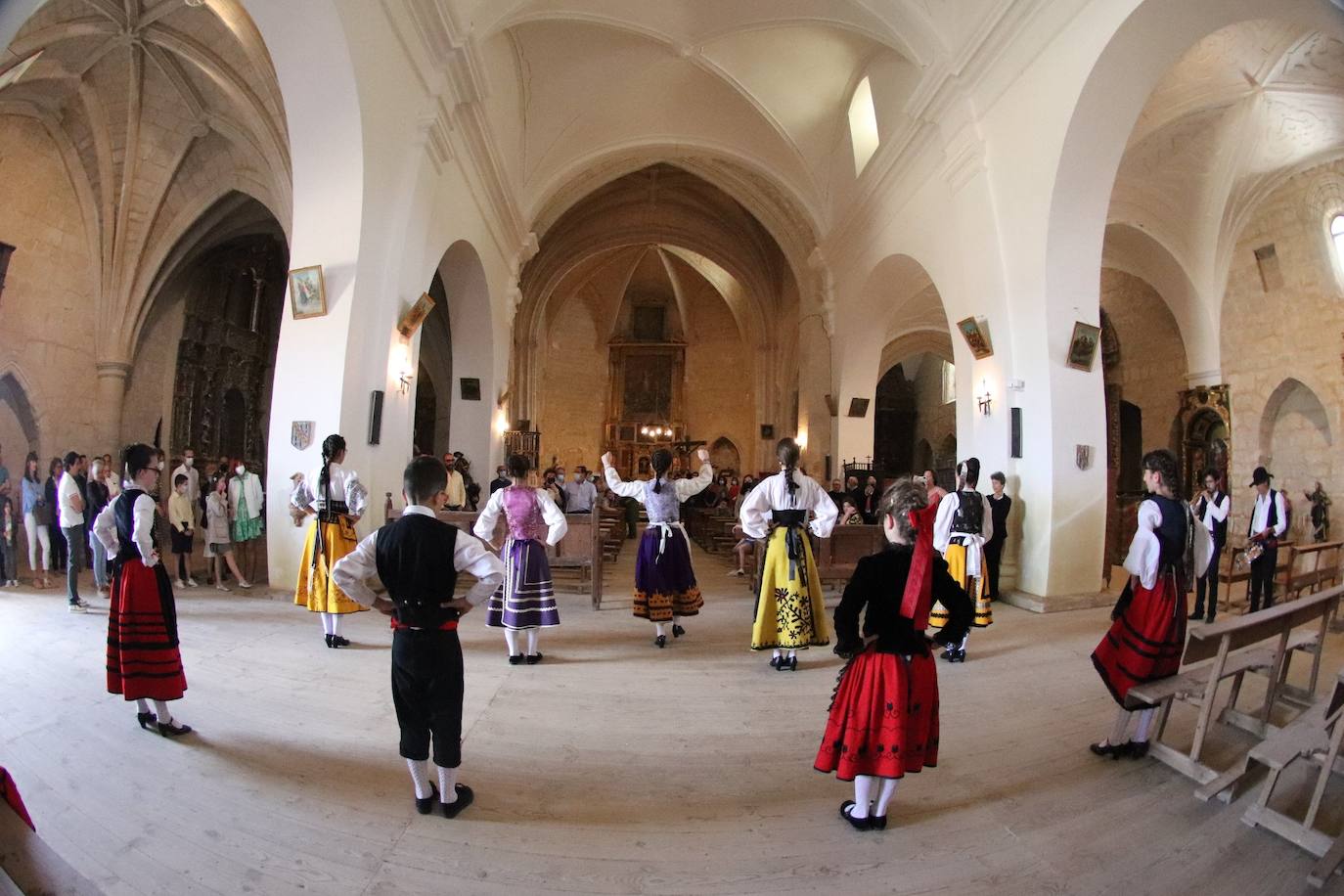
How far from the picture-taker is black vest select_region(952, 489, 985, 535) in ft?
17.8

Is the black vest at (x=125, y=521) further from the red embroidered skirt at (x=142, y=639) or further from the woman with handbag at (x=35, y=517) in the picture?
the woman with handbag at (x=35, y=517)

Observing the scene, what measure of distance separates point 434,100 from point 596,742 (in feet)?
25.6

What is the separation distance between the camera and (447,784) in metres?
2.58

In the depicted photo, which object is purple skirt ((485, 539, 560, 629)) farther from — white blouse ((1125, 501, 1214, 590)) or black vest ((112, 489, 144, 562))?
white blouse ((1125, 501, 1214, 590))

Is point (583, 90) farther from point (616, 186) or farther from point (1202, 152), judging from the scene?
point (1202, 152)

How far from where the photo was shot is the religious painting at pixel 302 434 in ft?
21.9

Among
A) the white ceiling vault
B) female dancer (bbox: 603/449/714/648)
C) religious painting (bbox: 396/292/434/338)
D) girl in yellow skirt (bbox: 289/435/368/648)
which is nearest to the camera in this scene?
girl in yellow skirt (bbox: 289/435/368/648)

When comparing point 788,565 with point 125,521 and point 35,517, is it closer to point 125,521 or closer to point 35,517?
point 125,521

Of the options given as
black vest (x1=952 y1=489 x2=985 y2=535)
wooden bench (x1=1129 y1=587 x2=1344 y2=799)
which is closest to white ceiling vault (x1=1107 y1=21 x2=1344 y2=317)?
black vest (x1=952 y1=489 x2=985 y2=535)

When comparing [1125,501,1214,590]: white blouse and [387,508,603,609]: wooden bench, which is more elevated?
[1125,501,1214,590]: white blouse

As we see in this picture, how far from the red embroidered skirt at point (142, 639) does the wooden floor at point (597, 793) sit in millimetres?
276

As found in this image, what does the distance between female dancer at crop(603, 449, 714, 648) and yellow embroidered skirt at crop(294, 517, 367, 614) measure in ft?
7.38

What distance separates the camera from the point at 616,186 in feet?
61.4

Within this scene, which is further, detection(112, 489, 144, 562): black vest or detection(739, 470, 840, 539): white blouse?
detection(739, 470, 840, 539): white blouse
